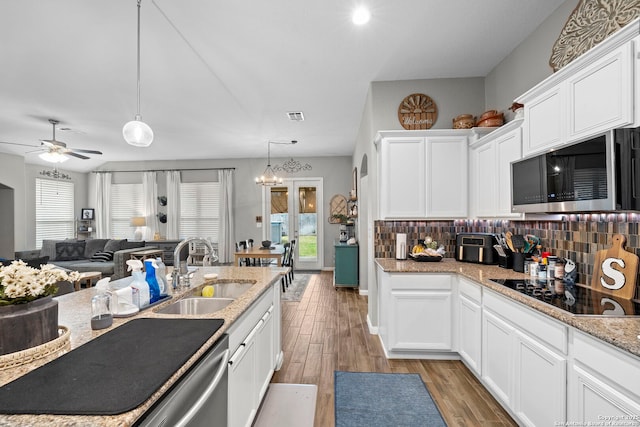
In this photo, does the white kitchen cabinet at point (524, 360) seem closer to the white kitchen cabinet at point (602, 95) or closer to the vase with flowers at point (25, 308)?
the white kitchen cabinet at point (602, 95)

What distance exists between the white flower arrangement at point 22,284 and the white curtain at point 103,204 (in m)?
8.41

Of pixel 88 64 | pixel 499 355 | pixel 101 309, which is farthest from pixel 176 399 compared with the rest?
pixel 88 64

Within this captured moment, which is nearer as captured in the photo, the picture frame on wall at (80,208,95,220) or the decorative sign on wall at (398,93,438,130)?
the decorative sign on wall at (398,93,438,130)

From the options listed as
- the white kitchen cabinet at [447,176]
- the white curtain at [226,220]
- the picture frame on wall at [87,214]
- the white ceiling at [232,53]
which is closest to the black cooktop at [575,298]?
the white kitchen cabinet at [447,176]

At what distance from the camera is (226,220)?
25.0 ft

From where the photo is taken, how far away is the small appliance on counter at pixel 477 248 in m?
2.82

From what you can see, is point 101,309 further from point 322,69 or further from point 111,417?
point 322,69

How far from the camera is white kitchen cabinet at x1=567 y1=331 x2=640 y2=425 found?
112cm

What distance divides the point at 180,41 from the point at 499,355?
3585 mm

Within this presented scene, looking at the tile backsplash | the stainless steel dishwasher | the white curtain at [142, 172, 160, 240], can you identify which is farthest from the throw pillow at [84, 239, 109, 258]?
the stainless steel dishwasher

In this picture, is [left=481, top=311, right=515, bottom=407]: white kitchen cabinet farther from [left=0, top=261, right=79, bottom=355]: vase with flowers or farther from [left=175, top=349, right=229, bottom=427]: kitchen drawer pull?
[left=0, top=261, right=79, bottom=355]: vase with flowers

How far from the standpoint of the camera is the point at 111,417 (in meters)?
0.70

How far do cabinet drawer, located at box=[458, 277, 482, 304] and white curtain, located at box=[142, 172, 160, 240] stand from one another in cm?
769

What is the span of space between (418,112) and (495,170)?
1145 millimetres
